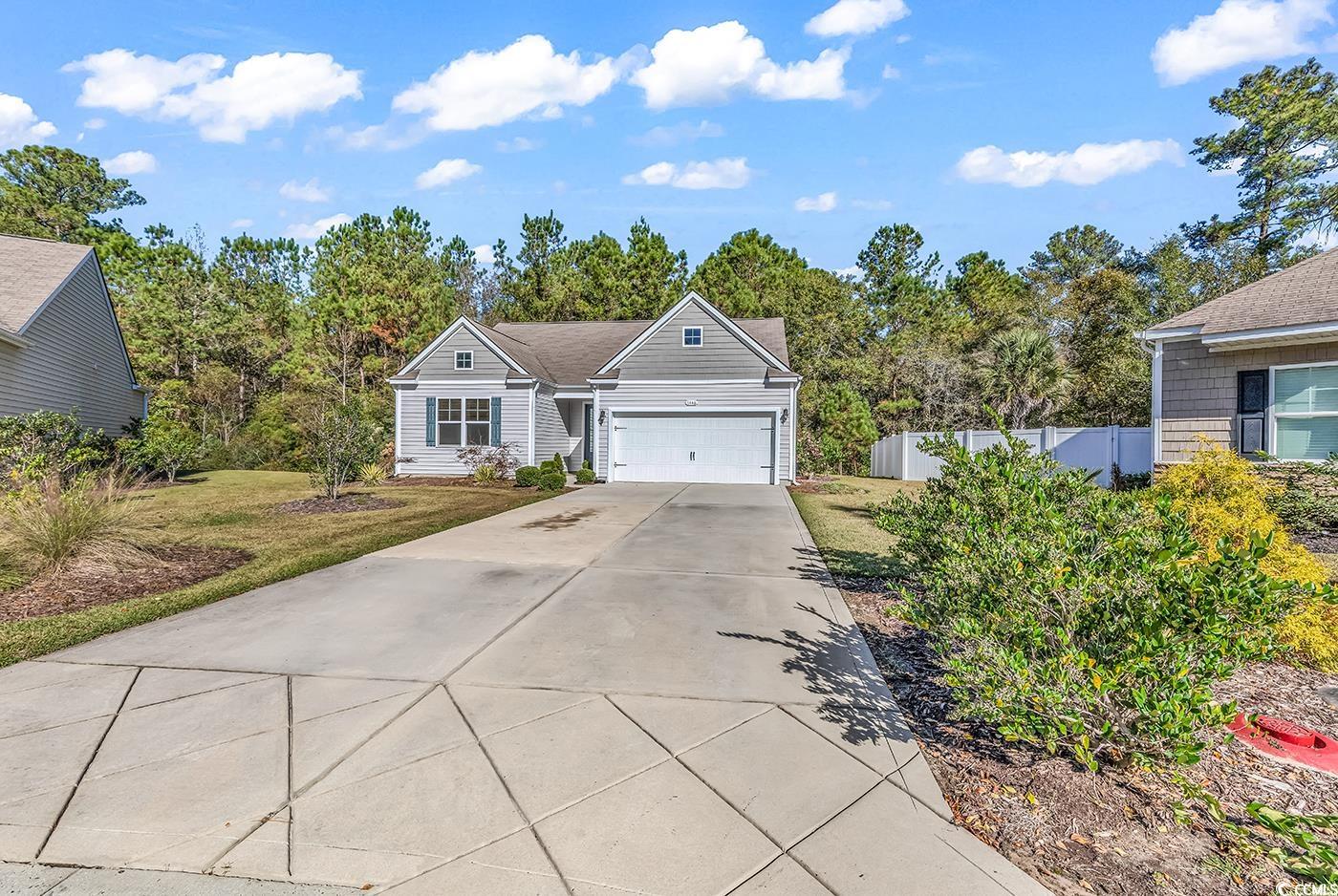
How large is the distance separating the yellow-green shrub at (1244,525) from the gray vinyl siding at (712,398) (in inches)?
457

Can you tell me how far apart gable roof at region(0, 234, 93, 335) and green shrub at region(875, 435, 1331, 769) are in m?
17.8

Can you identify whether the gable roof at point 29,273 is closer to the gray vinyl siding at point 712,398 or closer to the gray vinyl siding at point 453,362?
the gray vinyl siding at point 453,362

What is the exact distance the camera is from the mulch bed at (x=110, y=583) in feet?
16.4

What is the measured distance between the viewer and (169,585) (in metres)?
5.70

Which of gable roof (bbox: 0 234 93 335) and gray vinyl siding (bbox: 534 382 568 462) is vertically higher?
gable roof (bbox: 0 234 93 335)

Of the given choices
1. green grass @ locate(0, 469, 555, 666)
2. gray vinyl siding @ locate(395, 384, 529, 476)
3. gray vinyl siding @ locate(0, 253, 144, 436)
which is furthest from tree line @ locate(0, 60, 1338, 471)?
green grass @ locate(0, 469, 555, 666)

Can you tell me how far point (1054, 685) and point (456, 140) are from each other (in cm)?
2040

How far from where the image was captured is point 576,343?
885 inches

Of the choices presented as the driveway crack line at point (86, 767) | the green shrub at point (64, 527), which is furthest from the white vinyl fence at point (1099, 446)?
the green shrub at point (64, 527)

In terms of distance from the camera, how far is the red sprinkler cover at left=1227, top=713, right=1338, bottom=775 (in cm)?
276

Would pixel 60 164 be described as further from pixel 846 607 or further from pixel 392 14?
pixel 846 607

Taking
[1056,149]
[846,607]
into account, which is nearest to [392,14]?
[846,607]

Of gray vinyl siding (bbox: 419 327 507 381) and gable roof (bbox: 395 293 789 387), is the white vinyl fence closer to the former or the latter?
gable roof (bbox: 395 293 789 387)

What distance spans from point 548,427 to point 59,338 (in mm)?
11852
